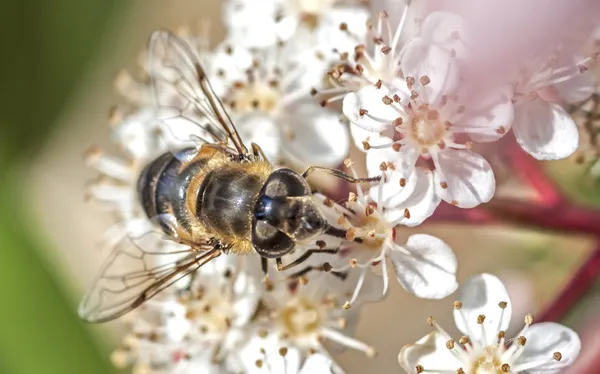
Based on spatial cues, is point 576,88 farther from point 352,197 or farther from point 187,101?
point 187,101

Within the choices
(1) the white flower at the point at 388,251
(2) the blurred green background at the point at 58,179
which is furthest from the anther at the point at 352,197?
(2) the blurred green background at the point at 58,179

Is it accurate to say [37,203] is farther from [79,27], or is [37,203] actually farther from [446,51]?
[446,51]

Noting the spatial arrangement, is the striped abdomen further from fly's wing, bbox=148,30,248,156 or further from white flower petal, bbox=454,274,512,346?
white flower petal, bbox=454,274,512,346

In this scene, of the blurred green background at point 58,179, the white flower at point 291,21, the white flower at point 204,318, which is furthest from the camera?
the blurred green background at point 58,179

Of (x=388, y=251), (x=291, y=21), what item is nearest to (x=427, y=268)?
(x=388, y=251)

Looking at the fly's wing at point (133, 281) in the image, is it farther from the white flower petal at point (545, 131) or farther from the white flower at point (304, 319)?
the white flower petal at point (545, 131)

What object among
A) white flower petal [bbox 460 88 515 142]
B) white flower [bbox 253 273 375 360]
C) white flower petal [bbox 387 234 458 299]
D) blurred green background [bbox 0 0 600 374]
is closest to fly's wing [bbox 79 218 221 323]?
white flower [bbox 253 273 375 360]
